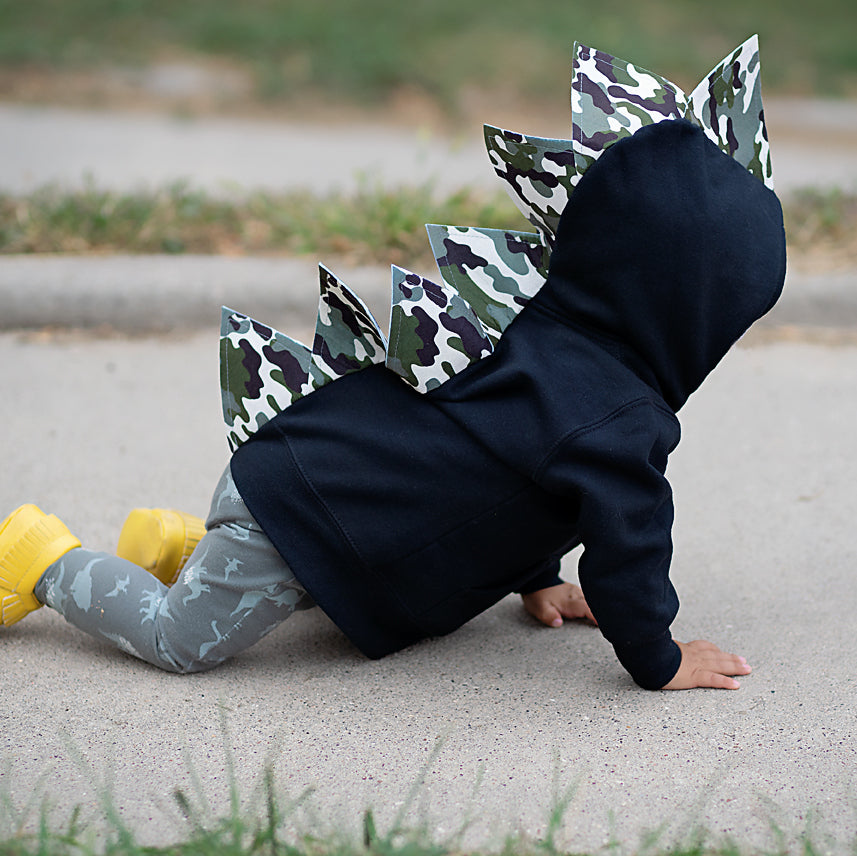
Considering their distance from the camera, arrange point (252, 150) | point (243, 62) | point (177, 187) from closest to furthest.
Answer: point (177, 187), point (252, 150), point (243, 62)

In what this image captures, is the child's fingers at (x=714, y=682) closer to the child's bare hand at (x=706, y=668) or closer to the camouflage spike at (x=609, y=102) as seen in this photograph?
the child's bare hand at (x=706, y=668)

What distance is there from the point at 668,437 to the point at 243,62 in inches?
209

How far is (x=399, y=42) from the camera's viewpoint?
273 inches

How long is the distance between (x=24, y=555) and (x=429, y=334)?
2.91 feet

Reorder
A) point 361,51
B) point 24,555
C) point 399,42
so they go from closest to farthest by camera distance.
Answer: point 24,555 → point 361,51 → point 399,42

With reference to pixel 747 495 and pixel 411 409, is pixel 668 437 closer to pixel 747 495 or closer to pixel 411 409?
pixel 411 409

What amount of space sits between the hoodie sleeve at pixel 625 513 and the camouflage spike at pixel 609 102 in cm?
41

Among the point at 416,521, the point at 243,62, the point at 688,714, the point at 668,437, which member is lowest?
the point at 688,714

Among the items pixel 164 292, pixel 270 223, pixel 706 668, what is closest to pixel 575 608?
pixel 706 668

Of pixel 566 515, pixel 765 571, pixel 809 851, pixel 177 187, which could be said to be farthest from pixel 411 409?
pixel 177 187

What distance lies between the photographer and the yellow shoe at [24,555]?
2090 millimetres

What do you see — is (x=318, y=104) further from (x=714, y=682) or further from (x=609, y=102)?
(x=714, y=682)

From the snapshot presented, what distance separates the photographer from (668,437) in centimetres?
185

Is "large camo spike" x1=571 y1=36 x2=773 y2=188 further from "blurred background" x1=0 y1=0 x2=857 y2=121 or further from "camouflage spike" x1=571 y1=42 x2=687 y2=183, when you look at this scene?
"blurred background" x1=0 y1=0 x2=857 y2=121
